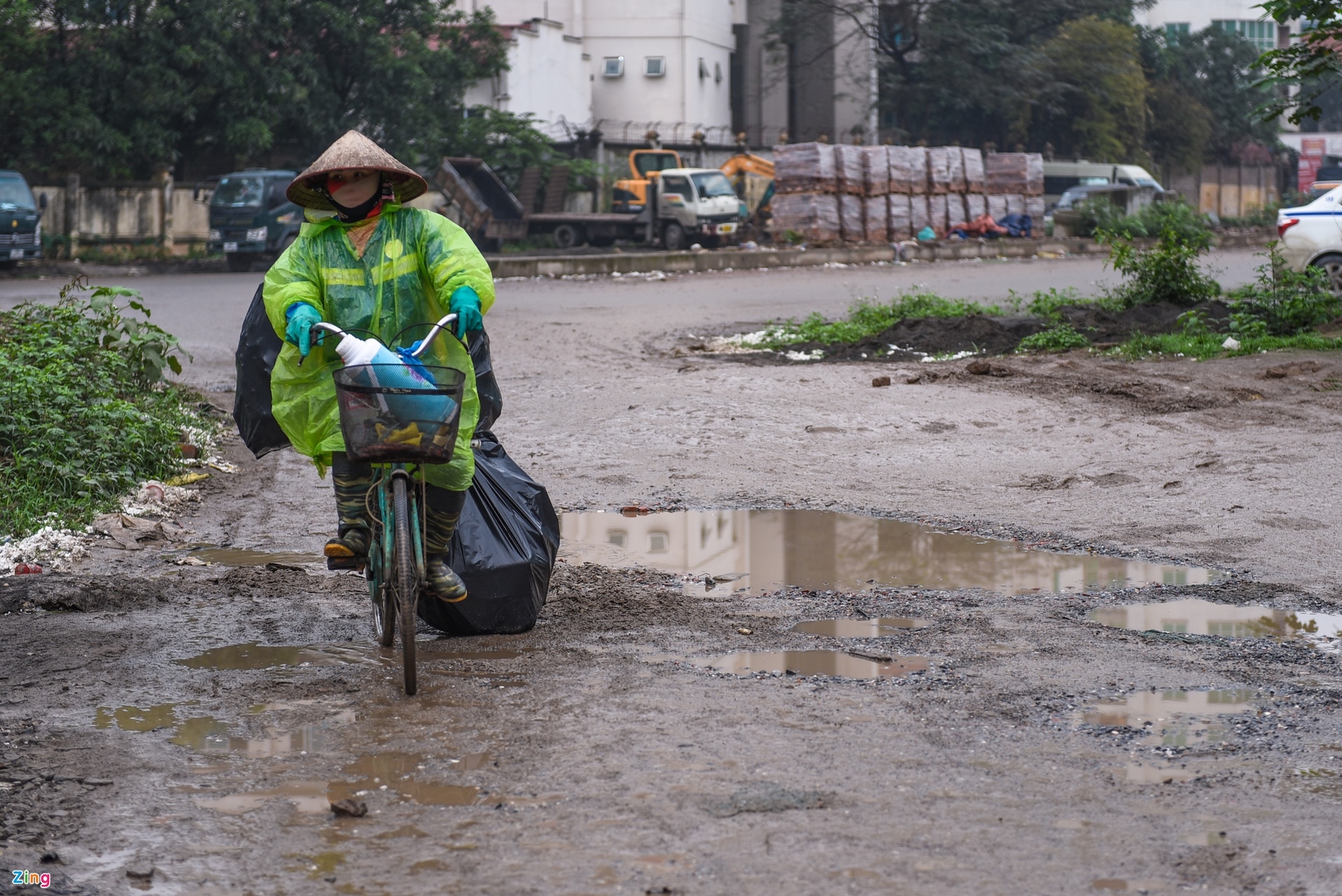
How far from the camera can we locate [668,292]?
20.0 m

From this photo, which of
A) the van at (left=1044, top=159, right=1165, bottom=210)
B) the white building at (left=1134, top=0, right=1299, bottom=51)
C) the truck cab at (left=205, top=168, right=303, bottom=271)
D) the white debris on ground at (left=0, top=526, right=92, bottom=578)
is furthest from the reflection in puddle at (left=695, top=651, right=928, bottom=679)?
the white building at (left=1134, top=0, right=1299, bottom=51)

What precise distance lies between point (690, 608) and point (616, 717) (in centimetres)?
135

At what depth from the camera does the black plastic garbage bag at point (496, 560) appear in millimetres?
5000

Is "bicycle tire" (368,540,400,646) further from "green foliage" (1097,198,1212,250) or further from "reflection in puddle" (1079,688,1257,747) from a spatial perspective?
"green foliage" (1097,198,1212,250)

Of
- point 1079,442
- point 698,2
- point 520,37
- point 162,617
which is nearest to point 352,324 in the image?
point 162,617

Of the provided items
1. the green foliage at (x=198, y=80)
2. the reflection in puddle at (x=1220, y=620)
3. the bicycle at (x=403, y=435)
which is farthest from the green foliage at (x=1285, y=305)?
the green foliage at (x=198, y=80)

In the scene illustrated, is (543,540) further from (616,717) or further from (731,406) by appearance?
(731,406)

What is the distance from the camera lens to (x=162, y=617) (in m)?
5.36

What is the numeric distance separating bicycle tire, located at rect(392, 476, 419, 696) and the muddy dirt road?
0.13 meters

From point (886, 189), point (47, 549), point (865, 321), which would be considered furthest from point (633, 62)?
point (47, 549)

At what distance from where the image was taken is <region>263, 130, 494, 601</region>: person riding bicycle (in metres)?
4.61

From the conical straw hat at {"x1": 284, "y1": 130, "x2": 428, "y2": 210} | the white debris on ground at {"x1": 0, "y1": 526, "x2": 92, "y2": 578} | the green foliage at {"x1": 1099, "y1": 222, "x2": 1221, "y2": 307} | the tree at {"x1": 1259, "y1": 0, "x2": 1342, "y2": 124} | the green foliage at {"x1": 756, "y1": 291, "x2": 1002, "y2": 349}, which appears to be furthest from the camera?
the green foliage at {"x1": 1099, "y1": 222, "x2": 1221, "y2": 307}

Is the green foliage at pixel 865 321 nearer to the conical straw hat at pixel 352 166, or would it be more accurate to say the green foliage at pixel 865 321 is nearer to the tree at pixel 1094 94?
the conical straw hat at pixel 352 166

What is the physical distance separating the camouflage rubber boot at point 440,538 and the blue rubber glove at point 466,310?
58 cm
